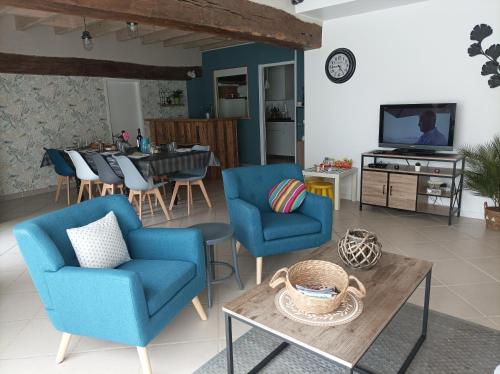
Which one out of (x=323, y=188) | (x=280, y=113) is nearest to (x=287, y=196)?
(x=323, y=188)

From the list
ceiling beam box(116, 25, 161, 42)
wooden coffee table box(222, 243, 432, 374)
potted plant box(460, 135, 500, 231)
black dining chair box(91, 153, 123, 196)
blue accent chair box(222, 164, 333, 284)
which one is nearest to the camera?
wooden coffee table box(222, 243, 432, 374)

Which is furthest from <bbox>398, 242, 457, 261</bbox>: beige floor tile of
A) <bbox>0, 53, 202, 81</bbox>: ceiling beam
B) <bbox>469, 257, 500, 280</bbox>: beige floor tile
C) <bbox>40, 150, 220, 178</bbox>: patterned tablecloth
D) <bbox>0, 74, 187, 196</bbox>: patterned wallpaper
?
<bbox>0, 53, 202, 81</bbox>: ceiling beam

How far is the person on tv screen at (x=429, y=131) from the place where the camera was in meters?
4.11

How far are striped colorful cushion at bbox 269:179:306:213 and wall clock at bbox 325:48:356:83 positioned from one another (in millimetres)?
2361

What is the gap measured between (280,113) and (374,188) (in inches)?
178

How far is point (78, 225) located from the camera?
2.11 meters

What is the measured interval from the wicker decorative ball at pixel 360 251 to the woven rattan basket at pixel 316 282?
207mm

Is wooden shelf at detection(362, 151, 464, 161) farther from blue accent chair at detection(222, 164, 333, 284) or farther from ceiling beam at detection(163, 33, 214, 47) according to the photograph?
ceiling beam at detection(163, 33, 214, 47)

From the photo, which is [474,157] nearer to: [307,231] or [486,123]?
[486,123]

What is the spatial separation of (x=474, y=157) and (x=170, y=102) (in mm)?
5753

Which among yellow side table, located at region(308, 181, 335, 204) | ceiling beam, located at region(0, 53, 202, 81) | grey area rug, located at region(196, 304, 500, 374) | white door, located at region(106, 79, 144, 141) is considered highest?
ceiling beam, located at region(0, 53, 202, 81)

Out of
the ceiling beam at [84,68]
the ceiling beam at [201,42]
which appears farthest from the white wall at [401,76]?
the ceiling beam at [84,68]

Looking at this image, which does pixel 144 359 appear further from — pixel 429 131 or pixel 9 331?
pixel 429 131

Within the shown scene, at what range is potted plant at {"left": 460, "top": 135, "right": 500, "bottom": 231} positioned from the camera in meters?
3.69
